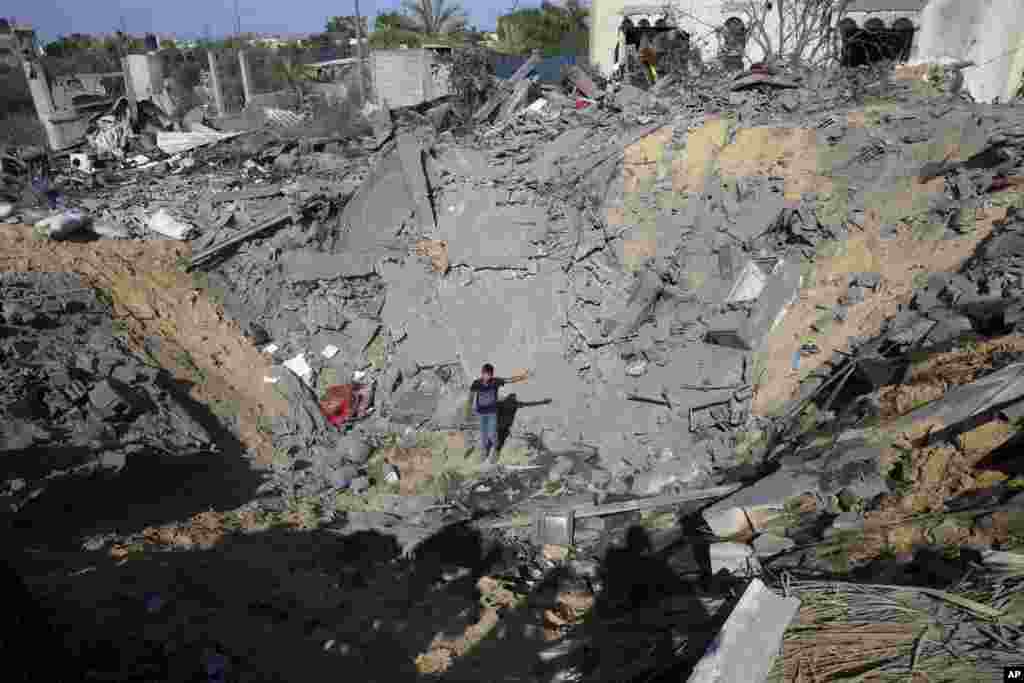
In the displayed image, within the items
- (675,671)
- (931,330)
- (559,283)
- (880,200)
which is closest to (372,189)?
(559,283)

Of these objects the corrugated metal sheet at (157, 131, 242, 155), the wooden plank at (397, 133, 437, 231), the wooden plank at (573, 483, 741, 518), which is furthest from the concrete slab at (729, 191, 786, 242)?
the corrugated metal sheet at (157, 131, 242, 155)

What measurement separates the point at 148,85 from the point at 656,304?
17.8 metres

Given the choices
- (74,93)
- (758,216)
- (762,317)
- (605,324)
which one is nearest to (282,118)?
(74,93)

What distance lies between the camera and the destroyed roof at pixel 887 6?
15.0 metres

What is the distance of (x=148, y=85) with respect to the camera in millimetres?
18969

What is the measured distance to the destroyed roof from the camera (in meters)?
15.0

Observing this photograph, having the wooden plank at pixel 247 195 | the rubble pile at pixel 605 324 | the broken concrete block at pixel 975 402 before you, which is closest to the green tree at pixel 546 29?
the rubble pile at pixel 605 324

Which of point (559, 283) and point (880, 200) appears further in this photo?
point (559, 283)

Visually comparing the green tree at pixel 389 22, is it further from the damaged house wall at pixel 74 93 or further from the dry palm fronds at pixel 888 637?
the dry palm fronds at pixel 888 637

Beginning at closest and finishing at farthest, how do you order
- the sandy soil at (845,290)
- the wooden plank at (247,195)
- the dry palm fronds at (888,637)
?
the dry palm fronds at (888,637), the sandy soil at (845,290), the wooden plank at (247,195)

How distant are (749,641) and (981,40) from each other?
1654 cm

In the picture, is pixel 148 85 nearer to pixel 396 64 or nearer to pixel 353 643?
pixel 396 64

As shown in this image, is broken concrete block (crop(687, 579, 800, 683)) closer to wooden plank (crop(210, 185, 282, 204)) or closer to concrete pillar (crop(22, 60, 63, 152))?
wooden plank (crop(210, 185, 282, 204))

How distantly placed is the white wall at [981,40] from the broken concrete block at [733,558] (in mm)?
13610
